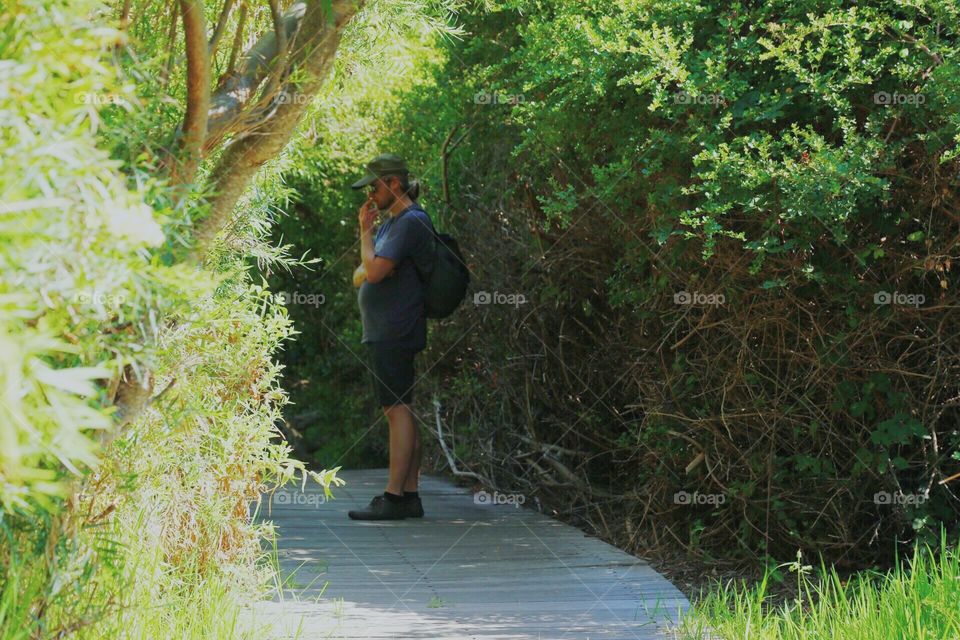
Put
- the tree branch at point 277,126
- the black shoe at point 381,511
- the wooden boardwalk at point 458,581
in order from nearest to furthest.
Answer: the tree branch at point 277,126
the wooden boardwalk at point 458,581
the black shoe at point 381,511

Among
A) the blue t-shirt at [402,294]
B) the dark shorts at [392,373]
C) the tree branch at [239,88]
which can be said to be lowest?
the dark shorts at [392,373]

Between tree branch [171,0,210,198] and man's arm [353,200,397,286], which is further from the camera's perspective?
man's arm [353,200,397,286]

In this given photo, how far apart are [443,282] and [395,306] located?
0.33 m

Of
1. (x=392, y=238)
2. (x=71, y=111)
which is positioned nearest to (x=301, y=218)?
(x=392, y=238)

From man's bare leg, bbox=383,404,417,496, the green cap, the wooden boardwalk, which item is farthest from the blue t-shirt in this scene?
the wooden boardwalk

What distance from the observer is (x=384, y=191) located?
22.5 ft

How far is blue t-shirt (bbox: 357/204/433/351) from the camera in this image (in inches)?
267

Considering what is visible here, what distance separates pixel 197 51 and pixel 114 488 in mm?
1478

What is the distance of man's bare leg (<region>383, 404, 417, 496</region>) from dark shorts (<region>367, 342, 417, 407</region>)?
62 millimetres

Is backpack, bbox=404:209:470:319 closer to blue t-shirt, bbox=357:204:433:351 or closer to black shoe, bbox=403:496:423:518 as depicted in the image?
blue t-shirt, bbox=357:204:433:351

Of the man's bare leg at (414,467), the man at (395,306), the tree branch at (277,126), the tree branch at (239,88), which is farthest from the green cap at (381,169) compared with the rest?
the tree branch at (277,126)

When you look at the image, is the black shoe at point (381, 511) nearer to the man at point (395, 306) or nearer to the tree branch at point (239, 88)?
the man at point (395, 306)

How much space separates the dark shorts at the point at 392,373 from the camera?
6691 mm

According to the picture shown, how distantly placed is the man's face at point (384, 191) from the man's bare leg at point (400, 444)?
1.25 metres
